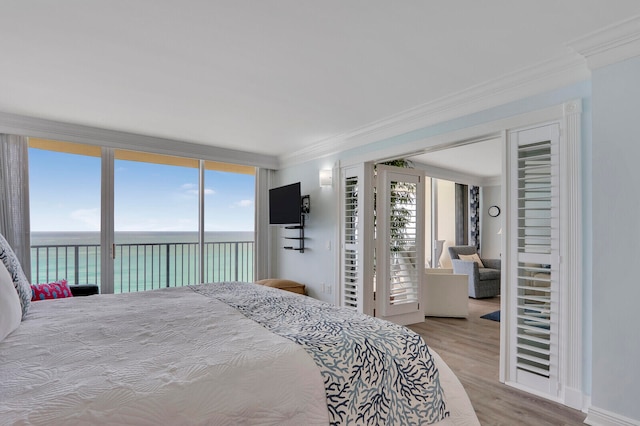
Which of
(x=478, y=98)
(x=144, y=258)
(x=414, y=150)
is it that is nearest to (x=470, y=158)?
(x=414, y=150)

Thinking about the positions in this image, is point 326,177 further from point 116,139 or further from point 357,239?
point 116,139

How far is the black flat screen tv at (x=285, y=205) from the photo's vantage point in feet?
15.9

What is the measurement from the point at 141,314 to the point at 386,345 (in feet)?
4.33

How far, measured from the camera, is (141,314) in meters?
1.88

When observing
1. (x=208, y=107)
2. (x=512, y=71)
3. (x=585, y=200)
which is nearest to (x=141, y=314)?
A: (x=208, y=107)

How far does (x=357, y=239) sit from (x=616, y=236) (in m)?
2.71

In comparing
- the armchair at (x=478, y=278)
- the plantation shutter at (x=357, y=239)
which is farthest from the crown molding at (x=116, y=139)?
the armchair at (x=478, y=278)

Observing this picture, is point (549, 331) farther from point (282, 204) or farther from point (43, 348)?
point (282, 204)

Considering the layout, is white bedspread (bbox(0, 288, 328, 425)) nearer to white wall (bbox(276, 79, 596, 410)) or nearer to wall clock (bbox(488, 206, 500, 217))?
white wall (bbox(276, 79, 596, 410))

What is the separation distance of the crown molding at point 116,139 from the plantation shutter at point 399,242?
2.28 metres

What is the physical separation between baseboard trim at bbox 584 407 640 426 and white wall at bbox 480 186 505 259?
6549mm

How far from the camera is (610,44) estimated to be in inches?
85.0

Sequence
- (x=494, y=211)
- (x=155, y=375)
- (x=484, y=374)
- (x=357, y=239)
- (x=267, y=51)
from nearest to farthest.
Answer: (x=155, y=375), (x=267, y=51), (x=484, y=374), (x=357, y=239), (x=494, y=211)

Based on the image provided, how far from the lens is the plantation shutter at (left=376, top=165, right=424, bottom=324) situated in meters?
4.53
